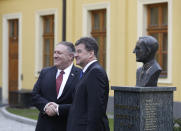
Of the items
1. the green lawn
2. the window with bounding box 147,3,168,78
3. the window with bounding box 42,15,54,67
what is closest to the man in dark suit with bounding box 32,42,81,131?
the green lawn

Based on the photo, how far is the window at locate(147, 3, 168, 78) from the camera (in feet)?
50.7

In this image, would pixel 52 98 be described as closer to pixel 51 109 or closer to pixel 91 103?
pixel 51 109

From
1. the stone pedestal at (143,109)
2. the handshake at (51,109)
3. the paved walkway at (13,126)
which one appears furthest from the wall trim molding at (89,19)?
the handshake at (51,109)

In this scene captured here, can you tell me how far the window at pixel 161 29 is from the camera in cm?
1545

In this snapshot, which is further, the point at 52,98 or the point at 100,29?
the point at 100,29

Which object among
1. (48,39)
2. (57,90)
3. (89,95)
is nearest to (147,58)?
(57,90)

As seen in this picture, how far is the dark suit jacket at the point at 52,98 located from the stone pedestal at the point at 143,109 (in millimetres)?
668

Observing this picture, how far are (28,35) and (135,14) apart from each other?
5942mm

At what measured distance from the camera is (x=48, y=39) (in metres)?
20.2

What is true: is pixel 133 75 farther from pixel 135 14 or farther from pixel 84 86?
pixel 84 86

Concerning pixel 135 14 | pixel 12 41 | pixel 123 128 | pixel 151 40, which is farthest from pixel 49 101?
pixel 12 41

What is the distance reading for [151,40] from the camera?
7.23 m

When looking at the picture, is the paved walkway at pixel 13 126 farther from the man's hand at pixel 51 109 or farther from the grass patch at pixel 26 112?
the man's hand at pixel 51 109

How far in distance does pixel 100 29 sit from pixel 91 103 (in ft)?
39.7
